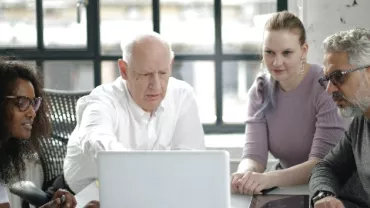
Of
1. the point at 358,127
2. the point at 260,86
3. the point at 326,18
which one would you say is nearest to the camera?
the point at 358,127

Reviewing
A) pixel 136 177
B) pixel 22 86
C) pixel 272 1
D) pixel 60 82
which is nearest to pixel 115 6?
pixel 60 82

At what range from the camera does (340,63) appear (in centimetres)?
248

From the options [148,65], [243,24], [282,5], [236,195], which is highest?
[282,5]

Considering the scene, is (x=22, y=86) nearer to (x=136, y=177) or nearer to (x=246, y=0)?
(x=136, y=177)

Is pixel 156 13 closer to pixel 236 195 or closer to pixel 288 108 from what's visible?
pixel 288 108

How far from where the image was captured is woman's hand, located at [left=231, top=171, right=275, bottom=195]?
8.56 ft

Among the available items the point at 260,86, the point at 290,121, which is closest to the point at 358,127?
the point at 290,121

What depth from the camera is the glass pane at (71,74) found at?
165 inches

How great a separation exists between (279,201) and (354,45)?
1.89ft

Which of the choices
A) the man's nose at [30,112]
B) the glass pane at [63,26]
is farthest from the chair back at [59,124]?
the man's nose at [30,112]

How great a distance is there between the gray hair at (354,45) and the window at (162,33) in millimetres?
1562

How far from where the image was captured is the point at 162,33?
13.6 ft

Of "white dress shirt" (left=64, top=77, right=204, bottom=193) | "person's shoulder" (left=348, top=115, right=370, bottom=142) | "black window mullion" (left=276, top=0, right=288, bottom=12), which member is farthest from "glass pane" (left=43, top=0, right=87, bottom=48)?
"person's shoulder" (left=348, top=115, right=370, bottom=142)

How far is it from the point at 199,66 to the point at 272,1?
54 centimetres
